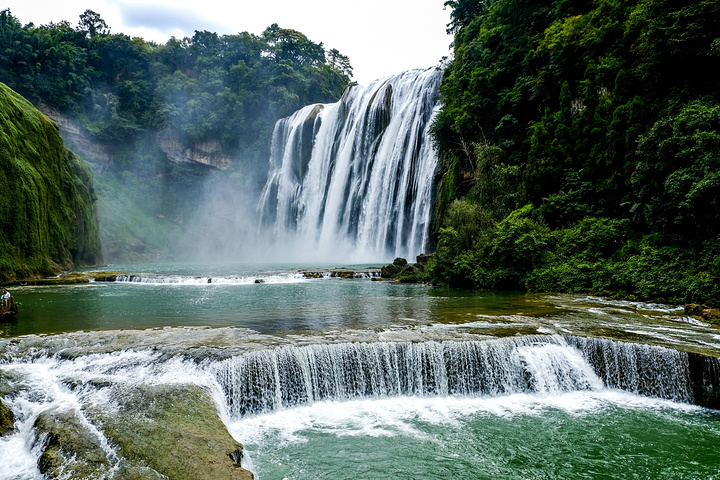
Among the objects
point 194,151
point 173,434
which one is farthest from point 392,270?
point 194,151

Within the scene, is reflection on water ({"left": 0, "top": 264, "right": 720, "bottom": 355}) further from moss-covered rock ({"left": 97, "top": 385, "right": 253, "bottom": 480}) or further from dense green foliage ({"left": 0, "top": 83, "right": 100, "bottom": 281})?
dense green foliage ({"left": 0, "top": 83, "right": 100, "bottom": 281})

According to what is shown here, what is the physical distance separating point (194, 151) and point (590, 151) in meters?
56.3

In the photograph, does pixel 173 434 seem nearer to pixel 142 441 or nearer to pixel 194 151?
pixel 142 441

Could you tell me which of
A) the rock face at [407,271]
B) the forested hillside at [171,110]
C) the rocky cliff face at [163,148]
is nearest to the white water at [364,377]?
the rock face at [407,271]

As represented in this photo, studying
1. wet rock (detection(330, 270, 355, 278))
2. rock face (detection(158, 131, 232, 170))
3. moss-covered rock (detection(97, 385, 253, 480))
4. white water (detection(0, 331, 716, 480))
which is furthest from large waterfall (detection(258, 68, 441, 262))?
moss-covered rock (detection(97, 385, 253, 480))

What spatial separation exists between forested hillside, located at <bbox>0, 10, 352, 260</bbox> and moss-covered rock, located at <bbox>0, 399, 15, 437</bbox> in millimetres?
52521

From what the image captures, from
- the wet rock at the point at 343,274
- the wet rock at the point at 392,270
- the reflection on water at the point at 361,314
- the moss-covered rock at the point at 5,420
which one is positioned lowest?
the moss-covered rock at the point at 5,420

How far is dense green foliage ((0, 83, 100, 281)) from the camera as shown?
73.4 ft

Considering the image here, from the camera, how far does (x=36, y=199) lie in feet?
81.3

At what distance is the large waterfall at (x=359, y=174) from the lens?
109 feet

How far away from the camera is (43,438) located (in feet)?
16.6

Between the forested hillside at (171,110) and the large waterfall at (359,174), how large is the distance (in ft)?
33.5

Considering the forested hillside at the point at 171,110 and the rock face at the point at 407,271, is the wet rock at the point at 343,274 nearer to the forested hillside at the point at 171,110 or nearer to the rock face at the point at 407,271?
the rock face at the point at 407,271

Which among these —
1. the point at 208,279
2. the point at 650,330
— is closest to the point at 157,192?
the point at 208,279
